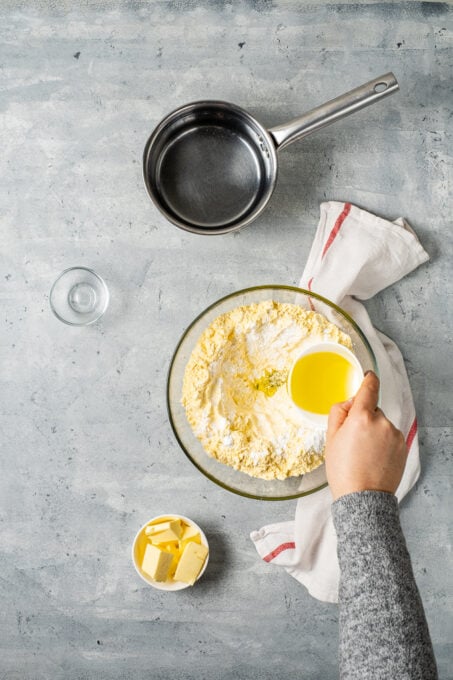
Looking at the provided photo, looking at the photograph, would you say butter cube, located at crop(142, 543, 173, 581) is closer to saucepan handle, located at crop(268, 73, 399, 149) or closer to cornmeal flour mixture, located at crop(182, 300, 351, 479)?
cornmeal flour mixture, located at crop(182, 300, 351, 479)

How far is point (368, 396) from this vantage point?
3.43 feet

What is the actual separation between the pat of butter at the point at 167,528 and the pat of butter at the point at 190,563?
0.14ft

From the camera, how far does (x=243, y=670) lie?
1377 mm

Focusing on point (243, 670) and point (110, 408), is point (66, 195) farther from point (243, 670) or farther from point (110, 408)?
point (243, 670)

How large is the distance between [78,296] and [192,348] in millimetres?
303

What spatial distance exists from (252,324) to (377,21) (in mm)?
754

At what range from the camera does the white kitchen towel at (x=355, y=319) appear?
4.37 ft

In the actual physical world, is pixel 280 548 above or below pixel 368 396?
below

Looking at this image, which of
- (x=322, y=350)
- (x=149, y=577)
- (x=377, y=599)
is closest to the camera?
(x=377, y=599)

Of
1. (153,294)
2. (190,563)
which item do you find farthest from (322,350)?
(190,563)

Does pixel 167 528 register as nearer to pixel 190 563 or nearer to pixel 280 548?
pixel 190 563

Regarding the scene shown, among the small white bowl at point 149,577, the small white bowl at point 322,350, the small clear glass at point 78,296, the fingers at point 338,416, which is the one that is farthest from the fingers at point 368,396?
the small clear glass at point 78,296

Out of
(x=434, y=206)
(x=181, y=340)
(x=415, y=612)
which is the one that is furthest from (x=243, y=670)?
(x=434, y=206)

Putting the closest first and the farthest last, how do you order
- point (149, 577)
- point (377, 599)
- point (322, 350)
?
point (377, 599), point (322, 350), point (149, 577)
